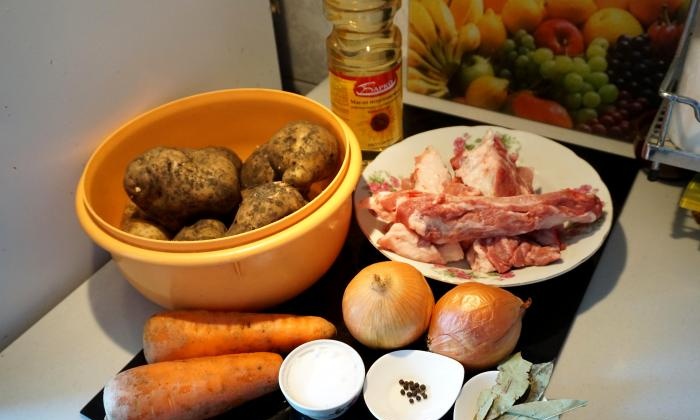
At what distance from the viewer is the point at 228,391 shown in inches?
26.8

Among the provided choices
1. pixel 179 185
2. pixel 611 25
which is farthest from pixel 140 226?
pixel 611 25

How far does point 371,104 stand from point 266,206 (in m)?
0.30

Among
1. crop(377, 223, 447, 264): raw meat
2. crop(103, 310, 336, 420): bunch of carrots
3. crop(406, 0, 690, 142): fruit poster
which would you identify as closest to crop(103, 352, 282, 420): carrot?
crop(103, 310, 336, 420): bunch of carrots

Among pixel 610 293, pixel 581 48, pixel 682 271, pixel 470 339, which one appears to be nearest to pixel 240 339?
pixel 470 339

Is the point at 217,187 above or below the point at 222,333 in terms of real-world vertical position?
above

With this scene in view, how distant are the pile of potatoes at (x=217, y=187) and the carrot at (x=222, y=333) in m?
0.10

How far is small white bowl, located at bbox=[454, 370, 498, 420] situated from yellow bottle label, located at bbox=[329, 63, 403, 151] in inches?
17.7

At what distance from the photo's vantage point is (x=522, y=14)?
996 mm

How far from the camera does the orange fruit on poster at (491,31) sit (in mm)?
1022

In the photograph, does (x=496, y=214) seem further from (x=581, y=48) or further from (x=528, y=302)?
(x=581, y=48)

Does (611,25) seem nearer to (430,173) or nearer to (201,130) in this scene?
(430,173)

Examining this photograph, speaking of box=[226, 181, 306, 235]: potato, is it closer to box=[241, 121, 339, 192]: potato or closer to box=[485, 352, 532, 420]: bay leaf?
box=[241, 121, 339, 192]: potato

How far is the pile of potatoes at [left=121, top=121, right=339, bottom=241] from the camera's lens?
2.43ft

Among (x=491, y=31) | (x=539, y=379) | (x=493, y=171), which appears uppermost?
(x=491, y=31)
